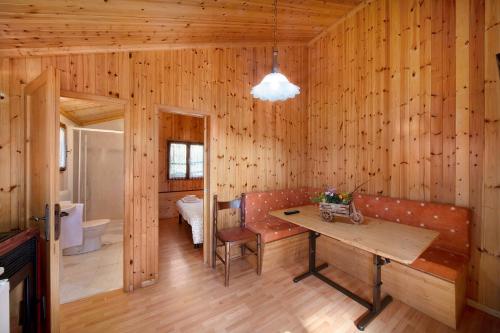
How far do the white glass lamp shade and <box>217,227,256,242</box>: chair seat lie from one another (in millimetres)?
1672

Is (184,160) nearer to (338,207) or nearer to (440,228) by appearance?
(338,207)

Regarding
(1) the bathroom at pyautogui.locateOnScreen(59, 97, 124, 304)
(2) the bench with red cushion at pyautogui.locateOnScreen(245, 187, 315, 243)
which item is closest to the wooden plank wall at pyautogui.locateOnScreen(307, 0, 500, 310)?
(2) the bench with red cushion at pyautogui.locateOnScreen(245, 187, 315, 243)

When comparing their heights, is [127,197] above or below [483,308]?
above

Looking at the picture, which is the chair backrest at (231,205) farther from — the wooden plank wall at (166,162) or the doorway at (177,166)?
the wooden plank wall at (166,162)

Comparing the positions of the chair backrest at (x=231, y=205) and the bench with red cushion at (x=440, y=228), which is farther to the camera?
Result: the chair backrest at (x=231, y=205)

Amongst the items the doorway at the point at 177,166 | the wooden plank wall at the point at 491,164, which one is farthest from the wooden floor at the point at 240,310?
the doorway at the point at 177,166

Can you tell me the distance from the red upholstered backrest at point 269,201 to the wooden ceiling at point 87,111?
2.82 meters

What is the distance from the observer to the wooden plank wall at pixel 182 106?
1819 millimetres

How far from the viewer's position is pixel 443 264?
1.91 meters

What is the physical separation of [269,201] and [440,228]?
203 centimetres

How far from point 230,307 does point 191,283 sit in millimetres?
647

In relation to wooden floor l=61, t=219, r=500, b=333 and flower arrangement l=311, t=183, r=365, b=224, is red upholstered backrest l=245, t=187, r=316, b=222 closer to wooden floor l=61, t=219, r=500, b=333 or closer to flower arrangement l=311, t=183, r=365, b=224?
wooden floor l=61, t=219, r=500, b=333

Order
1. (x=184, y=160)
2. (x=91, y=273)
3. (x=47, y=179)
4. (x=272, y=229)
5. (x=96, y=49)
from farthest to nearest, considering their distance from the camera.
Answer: (x=184, y=160) < (x=272, y=229) < (x=91, y=273) < (x=96, y=49) < (x=47, y=179)

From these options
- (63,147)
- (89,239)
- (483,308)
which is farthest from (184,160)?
(483,308)
